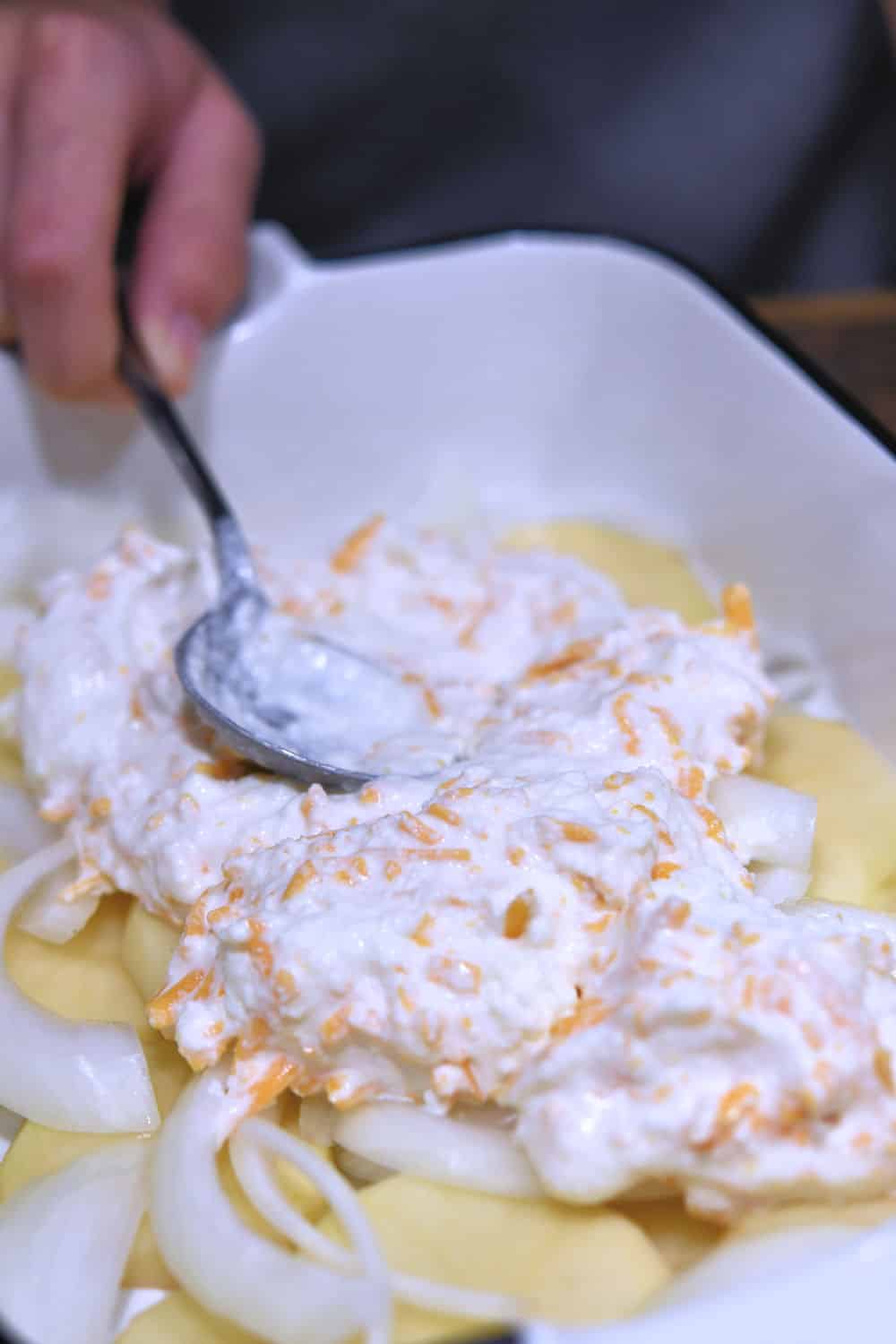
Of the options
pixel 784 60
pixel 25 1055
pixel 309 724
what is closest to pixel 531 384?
pixel 309 724

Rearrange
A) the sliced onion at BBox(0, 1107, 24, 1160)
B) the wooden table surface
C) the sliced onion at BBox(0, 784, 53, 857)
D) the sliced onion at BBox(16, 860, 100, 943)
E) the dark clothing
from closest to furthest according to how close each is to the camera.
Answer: the sliced onion at BBox(0, 1107, 24, 1160) → the sliced onion at BBox(16, 860, 100, 943) → the sliced onion at BBox(0, 784, 53, 857) → the wooden table surface → the dark clothing

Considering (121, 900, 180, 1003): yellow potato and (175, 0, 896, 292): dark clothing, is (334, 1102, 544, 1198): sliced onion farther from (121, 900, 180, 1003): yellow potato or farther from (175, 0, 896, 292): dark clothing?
(175, 0, 896, 292): dark clothing

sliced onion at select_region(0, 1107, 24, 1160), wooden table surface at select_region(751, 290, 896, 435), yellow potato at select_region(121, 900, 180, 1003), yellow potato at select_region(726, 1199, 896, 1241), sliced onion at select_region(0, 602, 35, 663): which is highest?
wooden table surface at select_region(751, 290, 896, 435)

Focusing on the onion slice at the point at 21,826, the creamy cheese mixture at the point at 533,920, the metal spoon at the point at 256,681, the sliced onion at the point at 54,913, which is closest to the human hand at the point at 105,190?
the metal spoon at the point at 256,681

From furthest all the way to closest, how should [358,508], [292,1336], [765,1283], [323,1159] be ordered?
[358,508]
[323,1159]
[292,1336]
[765,1283]

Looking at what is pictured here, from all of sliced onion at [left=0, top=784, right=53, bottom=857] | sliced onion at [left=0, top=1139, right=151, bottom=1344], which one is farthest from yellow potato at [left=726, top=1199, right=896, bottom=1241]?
sliced onion at [left=0, top=784, right=53, bottom=857]

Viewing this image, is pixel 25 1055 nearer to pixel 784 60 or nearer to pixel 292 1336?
pixel 292 1336
